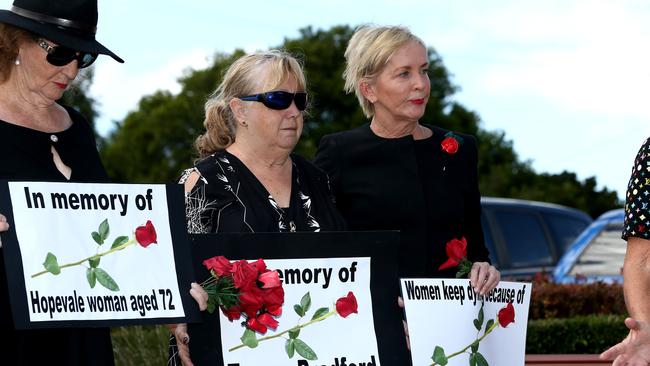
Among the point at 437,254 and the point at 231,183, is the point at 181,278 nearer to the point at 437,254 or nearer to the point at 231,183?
the point at 231,183

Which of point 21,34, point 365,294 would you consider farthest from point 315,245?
point 21,34

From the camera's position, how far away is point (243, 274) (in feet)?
16.4

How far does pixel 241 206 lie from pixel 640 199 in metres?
1.64

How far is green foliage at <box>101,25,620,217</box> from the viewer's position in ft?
168

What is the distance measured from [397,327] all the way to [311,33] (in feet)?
171

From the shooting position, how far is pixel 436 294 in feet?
18.1

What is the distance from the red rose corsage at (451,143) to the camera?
20.1 feet

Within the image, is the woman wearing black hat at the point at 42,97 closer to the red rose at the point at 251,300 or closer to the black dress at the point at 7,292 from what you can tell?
the black dress at the point at 7,292

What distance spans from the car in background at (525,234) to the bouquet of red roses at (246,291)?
30.5ft

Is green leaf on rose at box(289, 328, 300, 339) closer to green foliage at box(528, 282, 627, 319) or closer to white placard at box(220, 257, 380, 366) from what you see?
white placard at box(220, 257, 380, 366)

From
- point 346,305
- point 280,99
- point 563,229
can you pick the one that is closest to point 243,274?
point 346,305

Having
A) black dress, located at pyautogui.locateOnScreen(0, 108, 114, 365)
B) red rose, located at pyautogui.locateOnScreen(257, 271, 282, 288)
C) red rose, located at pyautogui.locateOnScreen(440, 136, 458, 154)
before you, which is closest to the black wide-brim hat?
black dress, located at pyautogui.locateOnScreen(0, 108, 114, 365)

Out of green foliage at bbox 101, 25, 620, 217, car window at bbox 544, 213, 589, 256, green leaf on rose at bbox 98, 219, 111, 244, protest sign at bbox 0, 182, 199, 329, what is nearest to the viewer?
protest sign at bbox 0, 182, 199, 329

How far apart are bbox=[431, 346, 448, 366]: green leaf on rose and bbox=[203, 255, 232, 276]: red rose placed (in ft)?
3.43
